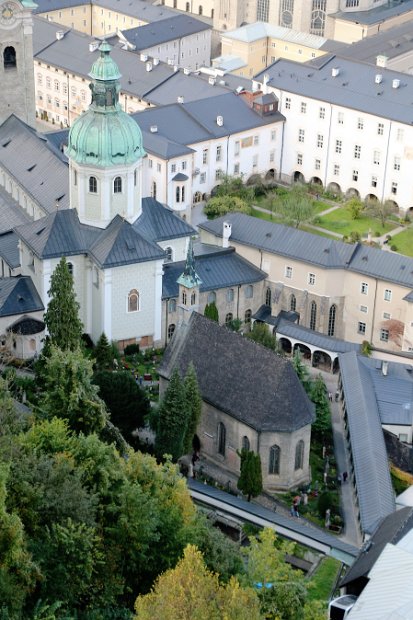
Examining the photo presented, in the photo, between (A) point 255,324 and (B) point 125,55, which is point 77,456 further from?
(B) point 125,55

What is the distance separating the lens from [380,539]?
68188 millimetres

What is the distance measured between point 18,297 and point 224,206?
28.2 meters

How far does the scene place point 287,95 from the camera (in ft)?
400

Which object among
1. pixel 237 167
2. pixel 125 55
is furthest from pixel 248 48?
pixel 237 167

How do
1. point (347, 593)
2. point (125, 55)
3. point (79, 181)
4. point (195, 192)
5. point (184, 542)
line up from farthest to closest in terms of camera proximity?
point (125, 55), point (195, 192), point (79, 181), point (347, 593), point (184, 542)

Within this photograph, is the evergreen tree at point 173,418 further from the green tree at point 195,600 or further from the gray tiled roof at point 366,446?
the green tree at point 195,600

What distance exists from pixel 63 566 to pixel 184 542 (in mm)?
6952

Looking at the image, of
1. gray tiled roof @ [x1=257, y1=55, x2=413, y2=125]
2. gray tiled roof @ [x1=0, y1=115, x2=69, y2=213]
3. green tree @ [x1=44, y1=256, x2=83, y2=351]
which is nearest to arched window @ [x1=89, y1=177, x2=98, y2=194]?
gray tiled roof @ [x1=0, y1=115, x2=69, y2=213]

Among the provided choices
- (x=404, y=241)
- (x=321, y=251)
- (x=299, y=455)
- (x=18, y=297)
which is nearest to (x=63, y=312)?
(x=18, y=297)

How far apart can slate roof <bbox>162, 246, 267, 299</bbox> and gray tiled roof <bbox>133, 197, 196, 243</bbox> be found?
6.52 ft

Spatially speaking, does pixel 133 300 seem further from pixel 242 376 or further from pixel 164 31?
pixel 164 31

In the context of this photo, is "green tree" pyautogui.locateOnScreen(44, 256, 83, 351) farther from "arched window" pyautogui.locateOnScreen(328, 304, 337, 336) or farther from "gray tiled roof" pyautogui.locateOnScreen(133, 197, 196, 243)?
"arched window" pyautogui.locateOnScreen(328, 304, 337, 336)

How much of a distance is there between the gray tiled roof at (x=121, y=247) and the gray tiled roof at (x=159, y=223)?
2.95 meters

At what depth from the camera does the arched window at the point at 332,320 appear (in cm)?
9600
